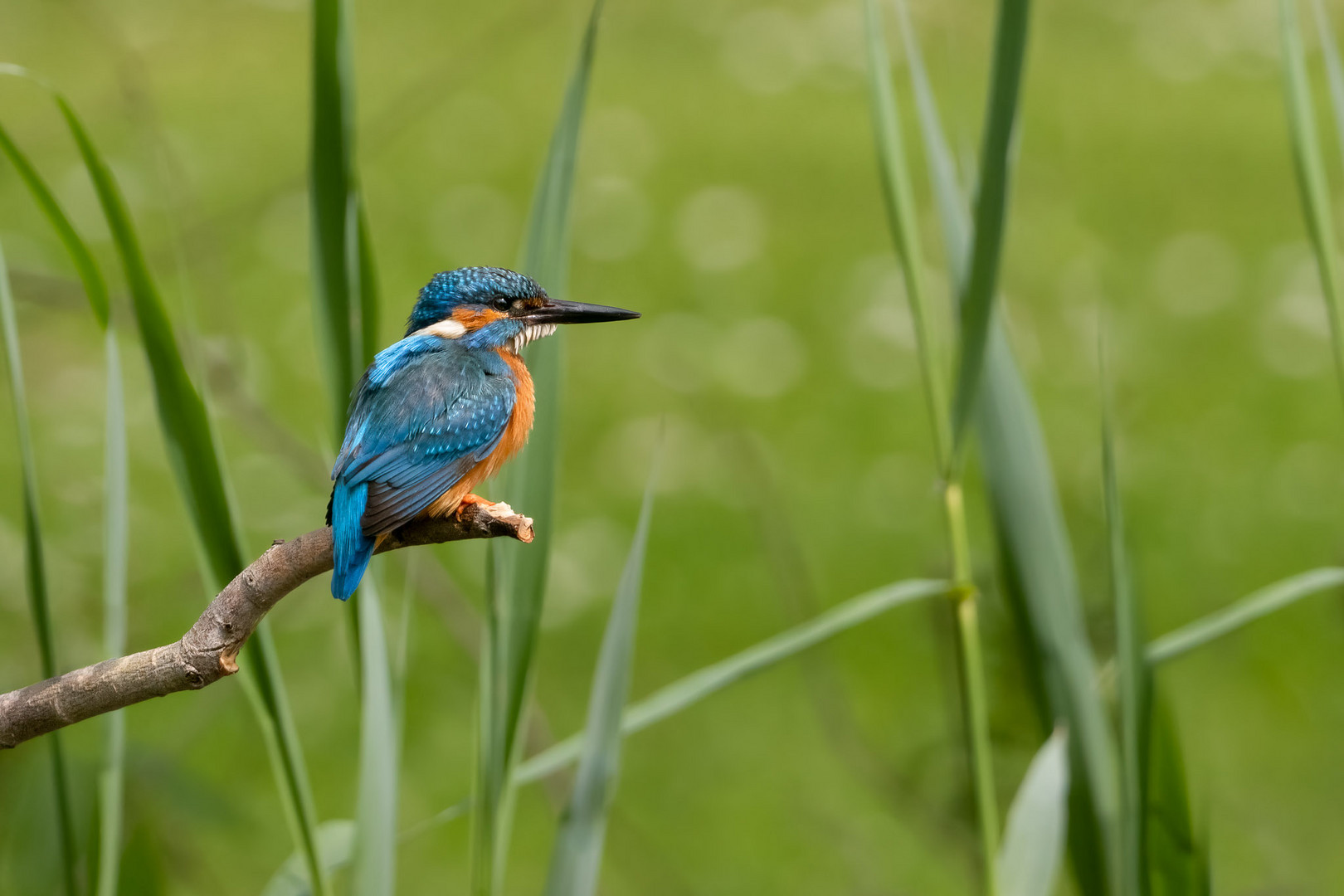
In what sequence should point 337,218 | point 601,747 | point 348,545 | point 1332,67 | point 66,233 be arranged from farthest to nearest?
point 1332,67 → point 601,747 → point 337,218 → point 66,233 → point 348,545

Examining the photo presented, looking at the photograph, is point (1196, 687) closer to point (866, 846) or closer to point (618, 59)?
point (866, 846)

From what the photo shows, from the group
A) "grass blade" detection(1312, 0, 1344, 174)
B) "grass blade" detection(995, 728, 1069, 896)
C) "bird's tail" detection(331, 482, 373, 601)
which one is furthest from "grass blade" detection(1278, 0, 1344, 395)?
"bird's tail" detection(331, 482, 373, 601)

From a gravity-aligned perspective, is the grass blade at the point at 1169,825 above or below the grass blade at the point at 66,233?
below

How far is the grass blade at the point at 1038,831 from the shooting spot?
37.8 inches

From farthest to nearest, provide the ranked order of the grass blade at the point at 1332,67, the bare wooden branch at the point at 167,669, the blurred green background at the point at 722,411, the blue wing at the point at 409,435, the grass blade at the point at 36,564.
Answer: the blurred green background at the point at 722,411
the grass blade at the point at 1332,67
the grass blade at the point at 36,564
the blue wing at the point at 409,435
the bare wooden branch at the point at 167,669

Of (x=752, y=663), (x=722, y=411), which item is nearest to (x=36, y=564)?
(x=752, y=663)

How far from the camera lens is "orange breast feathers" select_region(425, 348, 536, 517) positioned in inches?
30.2

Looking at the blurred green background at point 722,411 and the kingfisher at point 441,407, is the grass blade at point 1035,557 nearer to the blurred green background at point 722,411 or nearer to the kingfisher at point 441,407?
the blurred green background at point 722,411

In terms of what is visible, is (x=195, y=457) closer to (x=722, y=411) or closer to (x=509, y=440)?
(x=509, y=440)

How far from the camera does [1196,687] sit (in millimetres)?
2912

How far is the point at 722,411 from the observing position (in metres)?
2.78

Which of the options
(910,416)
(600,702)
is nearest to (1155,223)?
(910,416)

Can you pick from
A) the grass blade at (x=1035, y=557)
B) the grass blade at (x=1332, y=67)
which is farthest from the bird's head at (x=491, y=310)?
the grass blade at (x=1332, y=67)

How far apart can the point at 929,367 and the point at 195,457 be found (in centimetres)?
56
